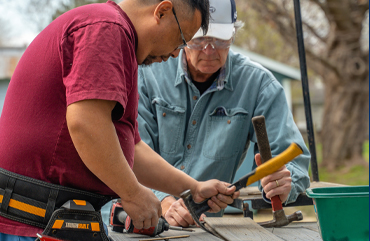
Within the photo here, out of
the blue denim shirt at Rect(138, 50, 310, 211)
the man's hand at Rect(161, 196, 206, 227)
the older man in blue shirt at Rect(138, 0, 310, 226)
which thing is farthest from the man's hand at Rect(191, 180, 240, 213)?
the blue denim shirt at Rect(138, 50, 310, 211)

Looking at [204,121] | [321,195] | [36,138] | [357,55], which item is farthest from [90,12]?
[357,55]

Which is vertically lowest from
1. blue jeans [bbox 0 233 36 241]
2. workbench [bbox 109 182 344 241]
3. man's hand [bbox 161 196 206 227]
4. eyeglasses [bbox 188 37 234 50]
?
man's hand [bbox 161 196 206 227]

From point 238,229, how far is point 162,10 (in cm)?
108

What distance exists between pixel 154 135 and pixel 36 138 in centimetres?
162

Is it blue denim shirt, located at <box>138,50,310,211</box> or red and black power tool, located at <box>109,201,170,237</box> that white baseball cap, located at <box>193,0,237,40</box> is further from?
red and black power tool, located at <box>109,201,170,237</box>

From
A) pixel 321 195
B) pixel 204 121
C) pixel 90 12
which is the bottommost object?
pixel 204 121

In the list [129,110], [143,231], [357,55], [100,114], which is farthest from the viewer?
[357,55]

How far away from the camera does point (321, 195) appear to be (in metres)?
1.43

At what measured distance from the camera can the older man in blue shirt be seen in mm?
2807

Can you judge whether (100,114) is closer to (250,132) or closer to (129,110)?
(129,110)

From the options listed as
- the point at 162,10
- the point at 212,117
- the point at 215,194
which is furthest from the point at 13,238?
the point at 212,117

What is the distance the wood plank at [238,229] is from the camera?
1828 millimetres

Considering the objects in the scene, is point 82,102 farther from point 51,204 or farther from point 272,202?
point 272,202

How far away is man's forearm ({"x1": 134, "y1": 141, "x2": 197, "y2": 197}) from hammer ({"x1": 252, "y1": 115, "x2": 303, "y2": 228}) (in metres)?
0.47
